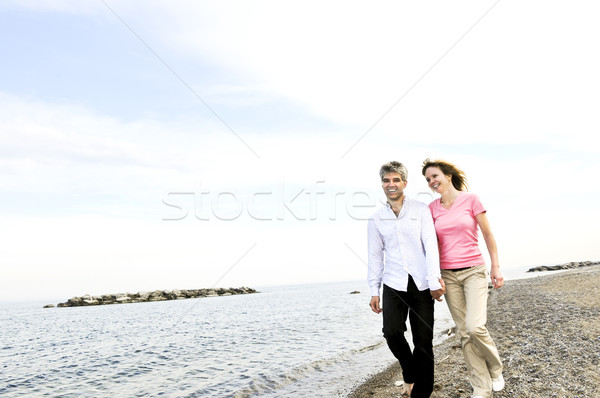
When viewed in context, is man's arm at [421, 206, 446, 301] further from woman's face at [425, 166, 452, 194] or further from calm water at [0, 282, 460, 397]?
calm water at [0, 282, 460, 397]

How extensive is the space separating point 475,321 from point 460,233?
107cm

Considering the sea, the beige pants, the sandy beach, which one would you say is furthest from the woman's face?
the sea

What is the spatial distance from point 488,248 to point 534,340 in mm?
5063

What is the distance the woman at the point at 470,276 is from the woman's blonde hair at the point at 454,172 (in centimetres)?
17

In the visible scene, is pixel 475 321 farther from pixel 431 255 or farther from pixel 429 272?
pixel 431 255

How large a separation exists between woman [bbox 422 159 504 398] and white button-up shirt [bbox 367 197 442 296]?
34 centimetres

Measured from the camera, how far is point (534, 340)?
826 centimetres

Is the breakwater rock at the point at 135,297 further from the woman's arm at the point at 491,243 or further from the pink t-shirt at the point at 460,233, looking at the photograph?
the woman's arm at the point at 491,243

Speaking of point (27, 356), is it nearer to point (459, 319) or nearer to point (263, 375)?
point (263, 375)

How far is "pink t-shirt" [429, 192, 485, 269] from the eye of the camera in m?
4.71

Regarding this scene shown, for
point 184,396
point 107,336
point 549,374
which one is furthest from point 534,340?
point 107,336

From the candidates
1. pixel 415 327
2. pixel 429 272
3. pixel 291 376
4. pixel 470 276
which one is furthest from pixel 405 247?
pixel 291 376

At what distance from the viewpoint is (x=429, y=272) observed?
4.48m

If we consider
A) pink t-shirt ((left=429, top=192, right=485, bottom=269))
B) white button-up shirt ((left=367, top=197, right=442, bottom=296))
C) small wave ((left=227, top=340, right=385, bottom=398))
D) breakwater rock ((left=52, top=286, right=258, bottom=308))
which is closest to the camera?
white button-up shirt ((left=367, top=197, right=442, bottom=296))
